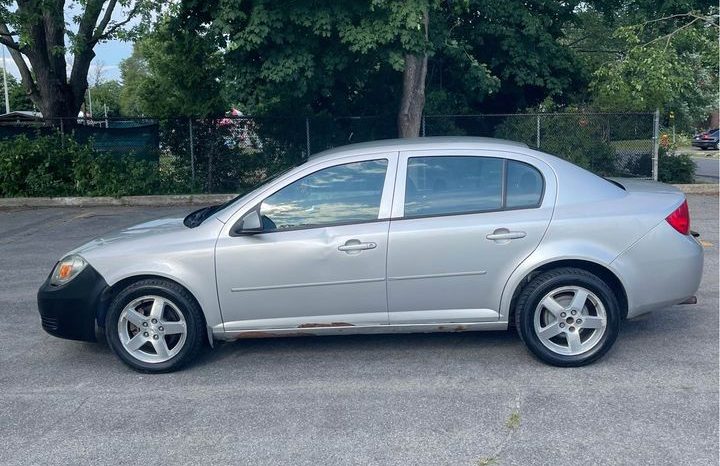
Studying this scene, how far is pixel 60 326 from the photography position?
570 cm

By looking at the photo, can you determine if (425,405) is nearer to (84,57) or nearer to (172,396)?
(172,396)

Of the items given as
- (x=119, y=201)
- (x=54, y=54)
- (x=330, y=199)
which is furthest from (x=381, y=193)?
(x=54, y=54)

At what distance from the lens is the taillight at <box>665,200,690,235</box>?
5621 mm

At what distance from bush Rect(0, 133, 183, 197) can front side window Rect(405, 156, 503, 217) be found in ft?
38.3

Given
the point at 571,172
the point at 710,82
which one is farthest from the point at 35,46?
the point at 710,82

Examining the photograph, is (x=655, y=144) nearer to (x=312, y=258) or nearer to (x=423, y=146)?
(x=423, y=146)

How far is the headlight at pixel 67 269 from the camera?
5.66 metres

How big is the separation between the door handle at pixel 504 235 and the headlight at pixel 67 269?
9.81 feet

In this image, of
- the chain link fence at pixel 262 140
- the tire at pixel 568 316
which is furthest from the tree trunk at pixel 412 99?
the tire at pixel 568 316

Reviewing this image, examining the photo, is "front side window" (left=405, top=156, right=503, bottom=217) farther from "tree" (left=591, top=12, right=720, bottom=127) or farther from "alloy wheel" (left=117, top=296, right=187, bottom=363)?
"tree" (left=591, top=12, right=720, bottom=127)

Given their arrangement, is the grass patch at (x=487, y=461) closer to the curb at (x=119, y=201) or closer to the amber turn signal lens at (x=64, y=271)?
the amber turn signal lens at (x=64, y=271)

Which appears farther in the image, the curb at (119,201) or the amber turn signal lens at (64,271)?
the curb at (119,201)

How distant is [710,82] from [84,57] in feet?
54.4

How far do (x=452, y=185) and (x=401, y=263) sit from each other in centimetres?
71
